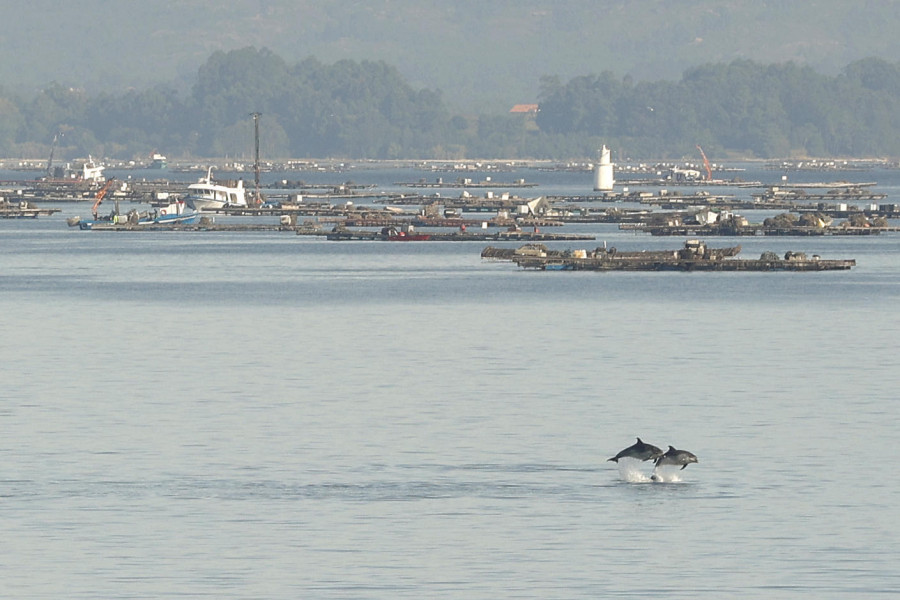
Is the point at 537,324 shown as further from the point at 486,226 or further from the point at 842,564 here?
the point at 486,226

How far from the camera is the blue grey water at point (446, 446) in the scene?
37000mm

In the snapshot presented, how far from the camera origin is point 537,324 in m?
85.2

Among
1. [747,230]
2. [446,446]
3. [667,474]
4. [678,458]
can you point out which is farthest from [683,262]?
[678,458]

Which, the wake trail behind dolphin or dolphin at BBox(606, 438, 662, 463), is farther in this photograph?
the wake trail behind dolphin

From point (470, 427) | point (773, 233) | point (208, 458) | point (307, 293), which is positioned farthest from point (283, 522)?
point (773, 233)

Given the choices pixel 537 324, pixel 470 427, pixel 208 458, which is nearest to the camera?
pixel 208 458

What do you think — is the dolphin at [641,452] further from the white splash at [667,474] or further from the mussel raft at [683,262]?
the mussel raft at [683,262]

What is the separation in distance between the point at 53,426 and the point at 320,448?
799 centimetres

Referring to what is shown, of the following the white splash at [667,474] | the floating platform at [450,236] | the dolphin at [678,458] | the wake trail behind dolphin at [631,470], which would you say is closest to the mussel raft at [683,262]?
the floating platform at [450,236]

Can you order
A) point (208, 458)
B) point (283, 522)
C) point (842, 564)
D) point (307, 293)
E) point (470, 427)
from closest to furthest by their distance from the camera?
point (842, 564) < point (283, 522) < point (208, 458) < point (470, 427) < point (307, 293)

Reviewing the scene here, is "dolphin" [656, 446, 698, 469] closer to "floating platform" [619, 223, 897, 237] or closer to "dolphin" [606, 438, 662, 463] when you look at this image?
"dolphin" [606, 438, 662, 463]

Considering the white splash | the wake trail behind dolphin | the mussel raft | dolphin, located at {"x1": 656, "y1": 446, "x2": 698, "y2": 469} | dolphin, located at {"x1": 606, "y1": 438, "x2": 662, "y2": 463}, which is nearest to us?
dolphin, located at {"x1": 656, "y1": 446, "x2": 698, "y2": 469}

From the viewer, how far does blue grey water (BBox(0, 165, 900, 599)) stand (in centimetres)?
3700

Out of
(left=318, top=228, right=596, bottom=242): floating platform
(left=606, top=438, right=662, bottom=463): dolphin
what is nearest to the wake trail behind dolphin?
(left=606, top=438, right=662, bottom=463): dolphin
